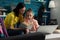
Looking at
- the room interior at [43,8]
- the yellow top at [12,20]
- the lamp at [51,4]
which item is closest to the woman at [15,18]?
the yellow top at [12,20]

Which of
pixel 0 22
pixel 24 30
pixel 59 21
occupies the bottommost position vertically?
pixel 59 21

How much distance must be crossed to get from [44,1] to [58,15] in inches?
30.8

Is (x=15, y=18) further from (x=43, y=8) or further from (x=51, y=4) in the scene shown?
(x=51, y=4)

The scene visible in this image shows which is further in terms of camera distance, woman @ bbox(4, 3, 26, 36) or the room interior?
the room interior

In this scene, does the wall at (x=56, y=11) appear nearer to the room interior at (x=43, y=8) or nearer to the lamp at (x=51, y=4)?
the room interior at (x=43, y=8)

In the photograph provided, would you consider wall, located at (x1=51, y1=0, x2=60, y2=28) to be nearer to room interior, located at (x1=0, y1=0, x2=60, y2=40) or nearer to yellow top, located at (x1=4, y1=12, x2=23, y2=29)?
room interior, located at (x1=0, y1=0, x2=60, y2=40)

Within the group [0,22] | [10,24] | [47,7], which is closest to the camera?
[0,22]

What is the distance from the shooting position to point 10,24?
3.39 meters

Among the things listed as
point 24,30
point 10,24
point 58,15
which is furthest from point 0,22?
point 58,15

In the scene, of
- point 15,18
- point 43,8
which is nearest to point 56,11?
point 43,8

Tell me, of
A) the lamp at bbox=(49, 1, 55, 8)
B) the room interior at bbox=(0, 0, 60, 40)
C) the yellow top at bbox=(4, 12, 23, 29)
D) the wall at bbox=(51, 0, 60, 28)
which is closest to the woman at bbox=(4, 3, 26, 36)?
the yellow top at bbox=(4, 12, 23, 29)

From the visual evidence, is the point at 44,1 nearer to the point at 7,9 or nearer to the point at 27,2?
the point at 27,2

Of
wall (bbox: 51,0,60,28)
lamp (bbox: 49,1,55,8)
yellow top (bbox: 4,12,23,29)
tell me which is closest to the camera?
yellow top (bbox: 4,12,23,29)

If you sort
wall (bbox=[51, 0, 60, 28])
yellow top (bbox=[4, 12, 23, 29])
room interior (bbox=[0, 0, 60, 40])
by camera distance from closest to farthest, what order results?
yellow top (bbox=[4, 12, 23, 29]), room interior (bbox=[0, 0, 60, 40]), wall (bbox=[51, 0, 60, 28])
